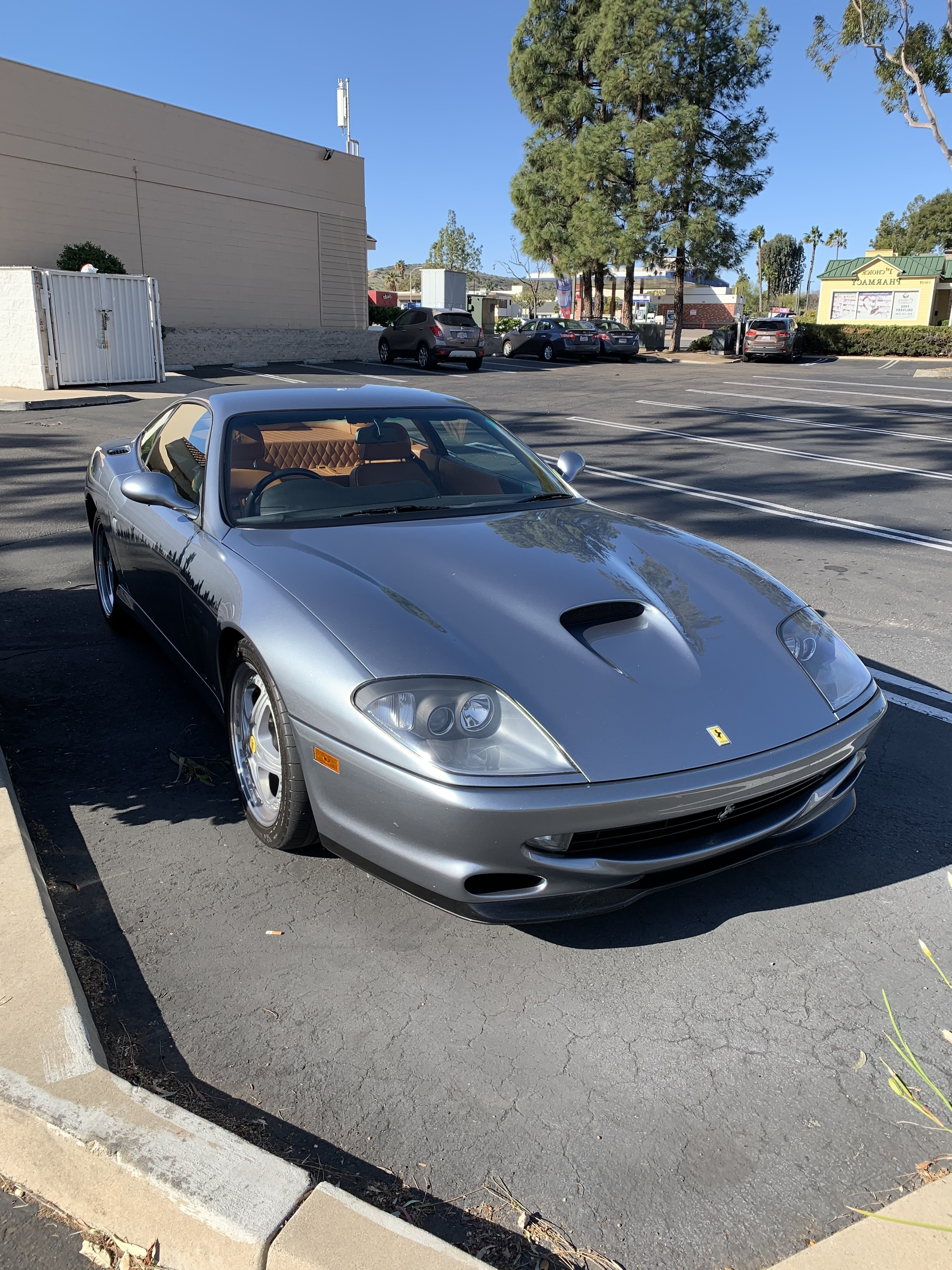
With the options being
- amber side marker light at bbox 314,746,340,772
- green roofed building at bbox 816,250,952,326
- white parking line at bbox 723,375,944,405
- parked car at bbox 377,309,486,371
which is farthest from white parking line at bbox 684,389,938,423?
green roofed building at bbox 816,250,952,326

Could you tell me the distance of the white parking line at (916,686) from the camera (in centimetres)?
446

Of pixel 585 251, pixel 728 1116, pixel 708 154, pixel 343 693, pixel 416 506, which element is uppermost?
pixel 708 154

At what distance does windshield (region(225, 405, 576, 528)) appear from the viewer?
145 inches

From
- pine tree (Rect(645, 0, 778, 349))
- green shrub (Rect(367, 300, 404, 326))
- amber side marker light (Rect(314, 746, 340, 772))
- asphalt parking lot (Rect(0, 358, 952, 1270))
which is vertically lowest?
asphalt parking lot (Rect(0, 358, 952, 1270))

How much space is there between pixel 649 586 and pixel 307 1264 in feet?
6.86

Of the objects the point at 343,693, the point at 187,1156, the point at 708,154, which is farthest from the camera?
the point at 708,154

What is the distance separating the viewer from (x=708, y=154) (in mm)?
38656

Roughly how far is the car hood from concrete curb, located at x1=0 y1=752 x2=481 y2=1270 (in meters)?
1.07

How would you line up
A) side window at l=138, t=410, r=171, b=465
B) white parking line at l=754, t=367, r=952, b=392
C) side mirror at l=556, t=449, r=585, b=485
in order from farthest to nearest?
white parking line at l=754, t=367, r=952, b=392, side window at l=138, t=410, r=171, b=465, side mirror at l=556, t=449, r=585, b=485

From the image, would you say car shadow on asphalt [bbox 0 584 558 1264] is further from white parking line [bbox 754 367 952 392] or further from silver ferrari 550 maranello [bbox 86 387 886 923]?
white parking line [bbox 754 367 952 392]

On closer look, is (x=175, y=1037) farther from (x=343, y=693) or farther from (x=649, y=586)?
(x=649, y=586)

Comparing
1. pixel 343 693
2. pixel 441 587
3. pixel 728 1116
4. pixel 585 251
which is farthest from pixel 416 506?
pixel 585 251

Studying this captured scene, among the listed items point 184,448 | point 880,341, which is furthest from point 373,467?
point 880,341

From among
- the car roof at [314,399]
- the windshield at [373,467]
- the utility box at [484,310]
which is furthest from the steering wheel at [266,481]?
the utility box at [484,310]
